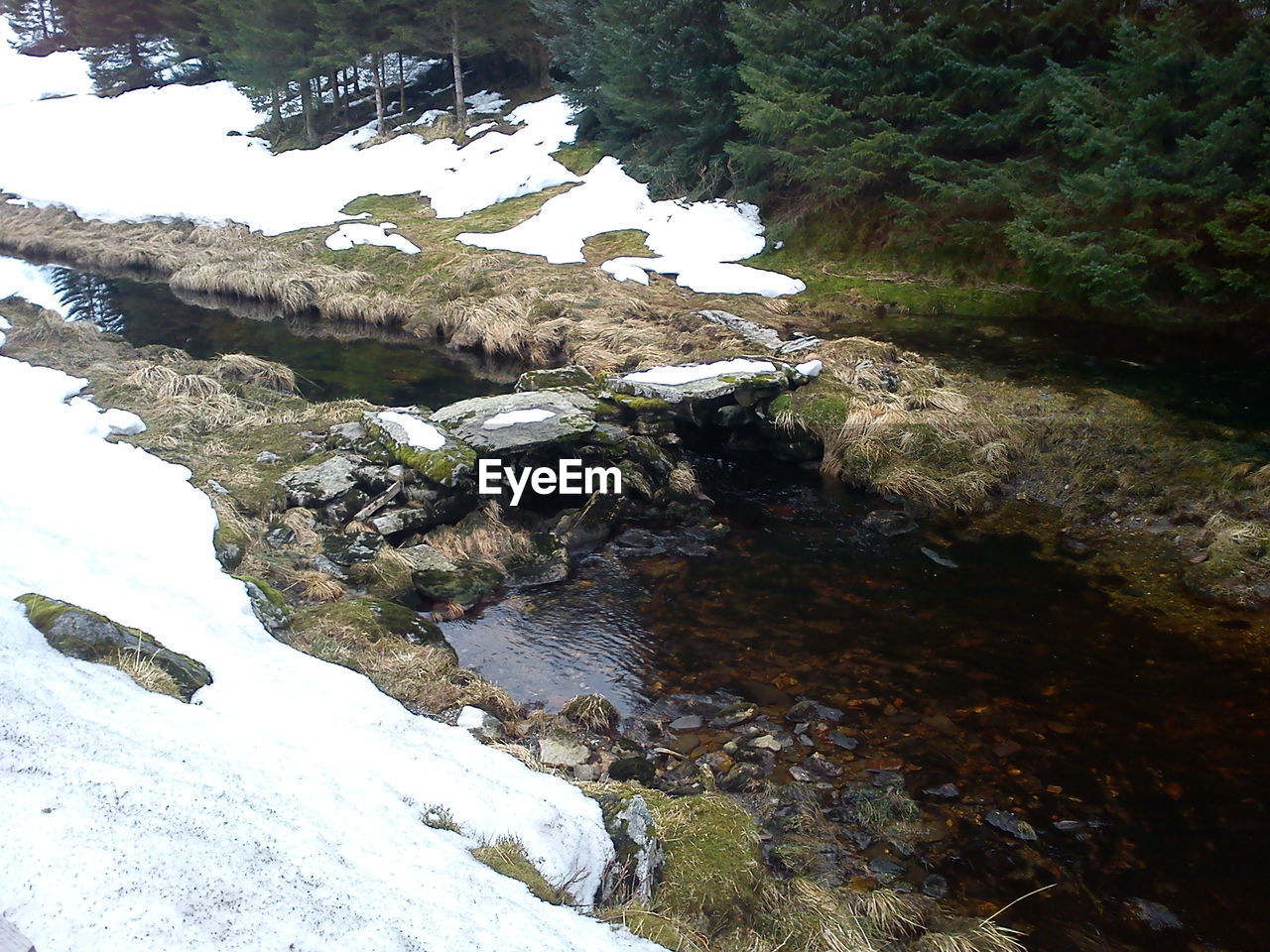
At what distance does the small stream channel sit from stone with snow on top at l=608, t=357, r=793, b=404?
3.95 feet

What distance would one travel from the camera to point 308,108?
101 feet

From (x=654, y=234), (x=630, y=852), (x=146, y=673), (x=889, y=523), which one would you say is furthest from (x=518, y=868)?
(x=654, y=234)

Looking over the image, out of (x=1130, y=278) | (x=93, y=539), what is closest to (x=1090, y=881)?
(x=93, y=539)

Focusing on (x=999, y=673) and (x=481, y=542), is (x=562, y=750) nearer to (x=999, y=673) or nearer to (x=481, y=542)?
(x=481, y=542)

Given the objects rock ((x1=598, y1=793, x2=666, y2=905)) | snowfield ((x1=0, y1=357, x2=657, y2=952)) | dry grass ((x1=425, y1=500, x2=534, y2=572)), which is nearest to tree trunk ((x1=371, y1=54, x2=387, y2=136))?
dry grass ((x1=425, y1=500, x2=534, y2=572))

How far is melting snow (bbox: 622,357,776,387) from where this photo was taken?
468 inches

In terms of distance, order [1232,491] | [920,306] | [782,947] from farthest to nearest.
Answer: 1. [920,306]
2. [1232,491]
3. [782,947]

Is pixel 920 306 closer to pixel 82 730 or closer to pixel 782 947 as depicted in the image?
pixel 782 947

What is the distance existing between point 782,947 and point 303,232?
2272cm

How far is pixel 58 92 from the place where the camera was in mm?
40406

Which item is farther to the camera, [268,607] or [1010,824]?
[268,607]

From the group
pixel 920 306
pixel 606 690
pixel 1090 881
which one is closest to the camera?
pixel 1090 881

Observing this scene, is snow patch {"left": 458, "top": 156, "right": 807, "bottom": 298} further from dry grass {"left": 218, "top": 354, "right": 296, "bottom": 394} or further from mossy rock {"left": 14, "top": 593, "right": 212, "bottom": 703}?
mossy rock {"left": 14, "top": 593, "right": 212, "bottom": 703}

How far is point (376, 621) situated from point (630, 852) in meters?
3.83
